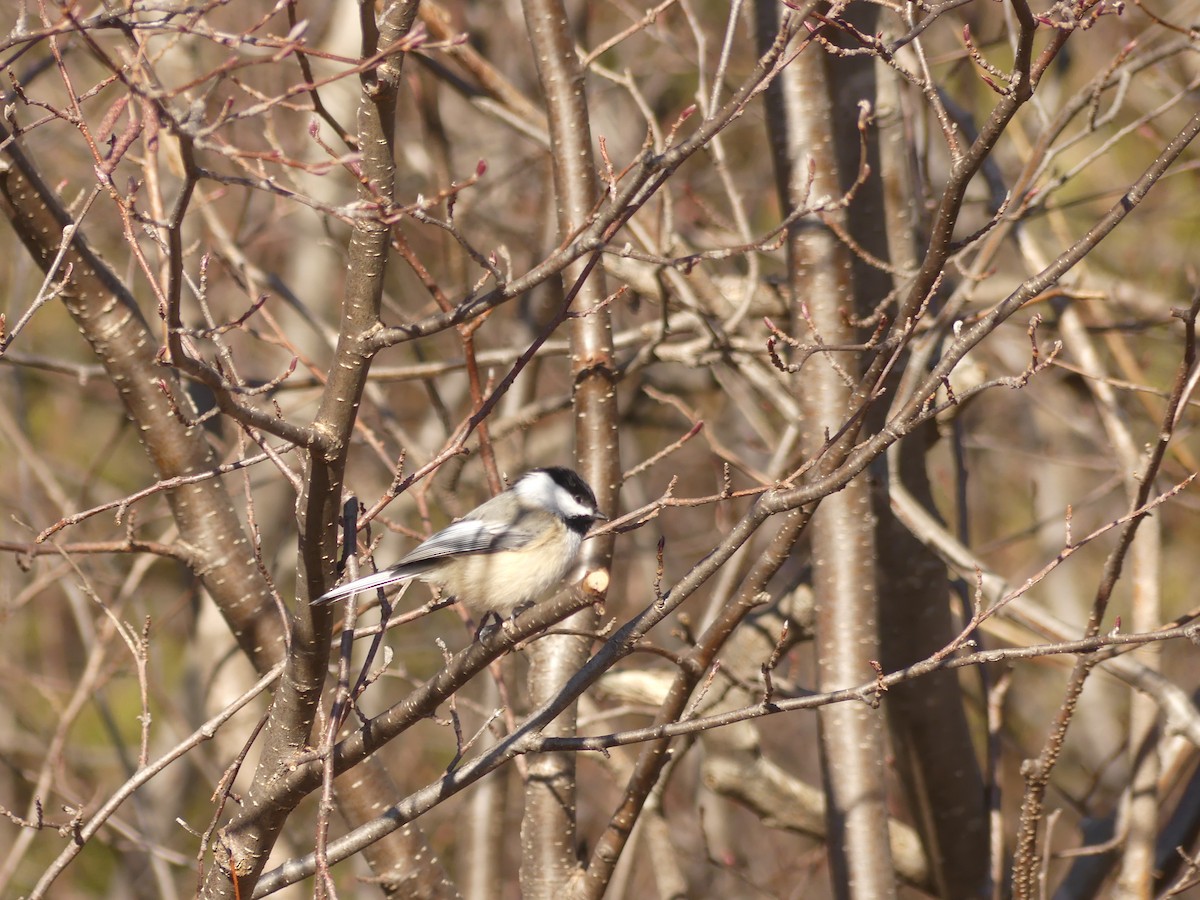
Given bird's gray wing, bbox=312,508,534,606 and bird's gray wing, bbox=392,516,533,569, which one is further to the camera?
bird's gray wing, bbox=392,516,533,569

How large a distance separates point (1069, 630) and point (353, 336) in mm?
2342

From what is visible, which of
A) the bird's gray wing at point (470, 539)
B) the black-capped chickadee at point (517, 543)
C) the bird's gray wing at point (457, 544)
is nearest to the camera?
the bird's gray wing at point (457, 544)

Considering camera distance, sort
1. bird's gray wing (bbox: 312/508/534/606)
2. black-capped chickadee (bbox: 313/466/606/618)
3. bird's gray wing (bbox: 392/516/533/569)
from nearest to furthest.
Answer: bird's gray wing (bbox: 312/508/534/606) → bird's gray wing (bbox: 392/516/533/569) → black-capped chickadee (bbox: 313/466/606/618)

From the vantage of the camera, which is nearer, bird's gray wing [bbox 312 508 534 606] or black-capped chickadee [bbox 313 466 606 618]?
bird's gray wing [bbox 312 508 534 606]

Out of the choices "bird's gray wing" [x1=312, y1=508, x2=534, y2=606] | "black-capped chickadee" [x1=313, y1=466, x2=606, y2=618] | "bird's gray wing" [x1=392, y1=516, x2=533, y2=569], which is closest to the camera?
"bird's gray wing" [x1=312, y1=508, x2=534, y2=606]

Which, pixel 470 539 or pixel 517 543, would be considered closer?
pixel 470 539

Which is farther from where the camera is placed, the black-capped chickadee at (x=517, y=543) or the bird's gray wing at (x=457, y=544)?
the black-capped chickadee at (x=517, y=543)

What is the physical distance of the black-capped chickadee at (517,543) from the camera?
3.28 meters

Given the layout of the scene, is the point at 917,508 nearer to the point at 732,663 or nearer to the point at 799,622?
the point at 799,622

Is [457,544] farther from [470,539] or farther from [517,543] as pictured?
[517,543]

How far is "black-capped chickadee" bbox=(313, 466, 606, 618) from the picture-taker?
3281mm

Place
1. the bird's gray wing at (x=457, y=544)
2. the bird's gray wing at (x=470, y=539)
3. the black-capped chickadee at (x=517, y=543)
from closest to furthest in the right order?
1. the bird's gray wing at (x=457, y=544)
2. the bird's gray wing at (x=470, y=539)
3. the black-capped chickadee at (x=517, y=543)

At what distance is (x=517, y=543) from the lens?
338 centimetres

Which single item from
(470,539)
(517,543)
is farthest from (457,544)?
(517,543)
